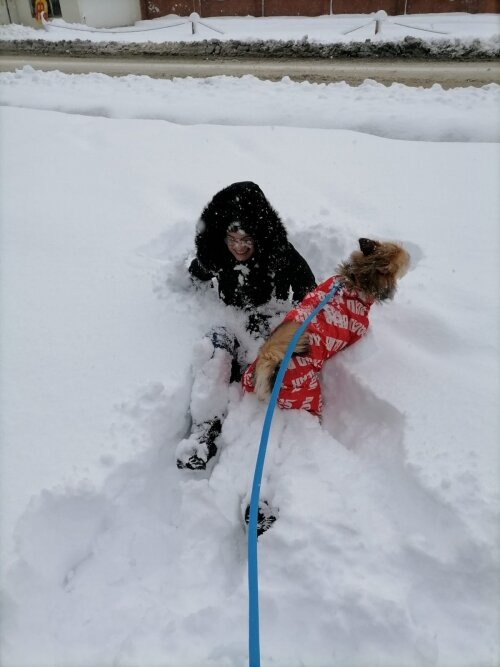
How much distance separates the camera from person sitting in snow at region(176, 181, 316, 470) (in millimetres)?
2516

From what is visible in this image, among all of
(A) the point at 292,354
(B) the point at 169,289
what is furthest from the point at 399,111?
(A) the point at 292,354

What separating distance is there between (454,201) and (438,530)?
3.07m

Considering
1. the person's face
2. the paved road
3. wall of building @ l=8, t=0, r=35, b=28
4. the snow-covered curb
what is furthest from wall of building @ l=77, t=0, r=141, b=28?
the person's face

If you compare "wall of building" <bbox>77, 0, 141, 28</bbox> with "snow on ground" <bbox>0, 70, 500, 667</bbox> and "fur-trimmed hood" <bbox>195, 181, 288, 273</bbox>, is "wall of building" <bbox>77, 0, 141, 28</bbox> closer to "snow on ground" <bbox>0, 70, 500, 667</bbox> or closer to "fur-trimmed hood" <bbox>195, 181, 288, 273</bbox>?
"snow on ground" <bbox>0, 70, 500, 667</bbox>

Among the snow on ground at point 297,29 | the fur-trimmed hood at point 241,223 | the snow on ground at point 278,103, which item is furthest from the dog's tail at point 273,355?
the snow on ground at point 297,29

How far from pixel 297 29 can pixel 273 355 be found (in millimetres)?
15250

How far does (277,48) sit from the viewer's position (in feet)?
41.1

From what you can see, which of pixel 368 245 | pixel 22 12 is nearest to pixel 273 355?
pixel 368 245

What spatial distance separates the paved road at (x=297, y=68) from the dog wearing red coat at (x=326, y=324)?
8.00 m

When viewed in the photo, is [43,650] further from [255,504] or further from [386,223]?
[386,223]

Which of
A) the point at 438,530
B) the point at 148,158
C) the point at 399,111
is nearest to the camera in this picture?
the point at 438,530

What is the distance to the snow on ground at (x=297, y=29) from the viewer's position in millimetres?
12344

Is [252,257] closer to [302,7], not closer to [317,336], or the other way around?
[317,336]

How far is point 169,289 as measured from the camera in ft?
10.8
